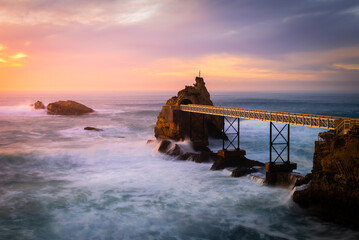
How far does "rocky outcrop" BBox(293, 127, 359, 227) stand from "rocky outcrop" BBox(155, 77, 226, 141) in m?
20.5

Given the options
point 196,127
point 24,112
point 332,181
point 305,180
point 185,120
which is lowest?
point 305,180

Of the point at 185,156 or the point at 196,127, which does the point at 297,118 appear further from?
the point at 196,127

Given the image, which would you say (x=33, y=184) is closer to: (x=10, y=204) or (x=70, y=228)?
(x=10, y=204)

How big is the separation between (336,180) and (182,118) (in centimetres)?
2425

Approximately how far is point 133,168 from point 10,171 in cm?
1117

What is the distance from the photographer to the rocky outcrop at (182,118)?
132 feet

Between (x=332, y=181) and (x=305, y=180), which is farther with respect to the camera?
(x=305, y=180)

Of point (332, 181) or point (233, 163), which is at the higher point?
point (332, 181)

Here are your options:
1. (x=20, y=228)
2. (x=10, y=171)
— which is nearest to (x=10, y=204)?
A: (x=20, y=228)

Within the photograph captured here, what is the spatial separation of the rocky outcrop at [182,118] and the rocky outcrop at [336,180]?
20.5 metres

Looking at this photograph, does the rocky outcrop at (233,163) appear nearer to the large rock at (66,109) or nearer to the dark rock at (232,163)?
the dark rock at (232,163)

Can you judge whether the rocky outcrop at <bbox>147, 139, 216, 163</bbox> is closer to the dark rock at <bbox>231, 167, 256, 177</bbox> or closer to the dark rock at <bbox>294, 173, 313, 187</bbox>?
the dark rock at <bbox>231, 167, 256, 177</bbox>

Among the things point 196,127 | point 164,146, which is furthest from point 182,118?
point 164,146

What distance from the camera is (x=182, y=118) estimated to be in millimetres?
40688
